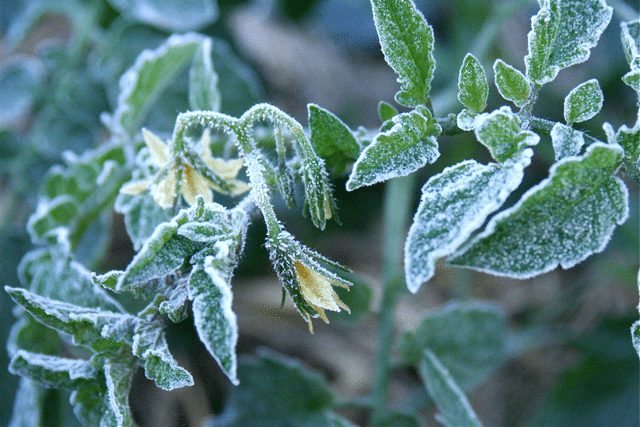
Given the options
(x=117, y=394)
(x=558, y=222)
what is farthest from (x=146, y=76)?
(x=558, y=222)

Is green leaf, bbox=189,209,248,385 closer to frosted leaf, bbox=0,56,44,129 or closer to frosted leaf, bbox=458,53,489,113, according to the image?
frosted leaf, bbox=458,53,489,113

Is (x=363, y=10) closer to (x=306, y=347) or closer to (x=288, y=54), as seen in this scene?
(x=288, y=54)

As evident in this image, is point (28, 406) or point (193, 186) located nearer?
point (193, 186)

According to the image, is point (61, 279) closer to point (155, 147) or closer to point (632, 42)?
point (155, 147)

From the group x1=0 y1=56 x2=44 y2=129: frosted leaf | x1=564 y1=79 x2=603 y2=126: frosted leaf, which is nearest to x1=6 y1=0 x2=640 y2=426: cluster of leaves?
x1=564 y1=79 x2=603 y2=126: frosted leaf

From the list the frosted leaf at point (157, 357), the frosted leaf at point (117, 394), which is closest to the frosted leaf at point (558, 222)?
the frosted leaf at point (157, 357)

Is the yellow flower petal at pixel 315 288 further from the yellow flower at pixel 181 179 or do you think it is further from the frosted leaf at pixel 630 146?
the frosted leaf at pixel 630 146
